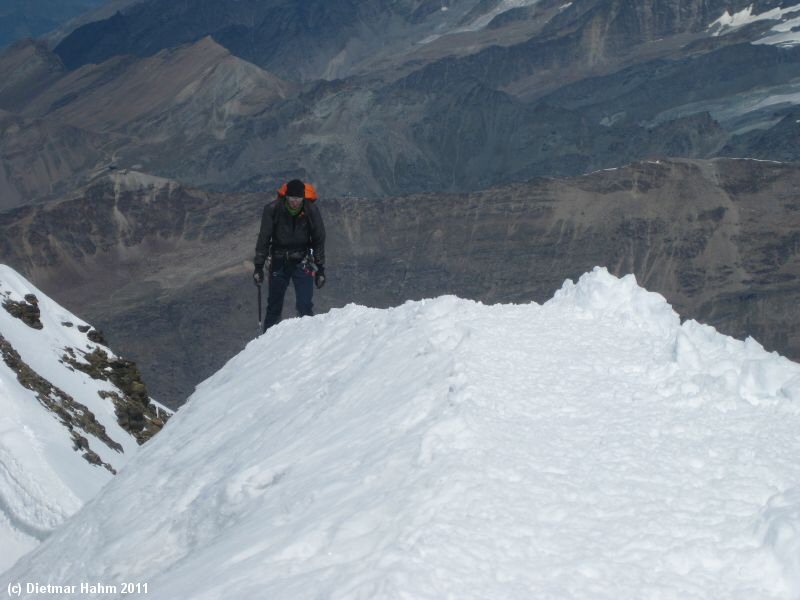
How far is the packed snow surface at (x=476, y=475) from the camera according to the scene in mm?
6117

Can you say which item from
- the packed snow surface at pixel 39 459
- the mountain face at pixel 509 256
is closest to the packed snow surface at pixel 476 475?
the packed snow surface at pixel 39 459

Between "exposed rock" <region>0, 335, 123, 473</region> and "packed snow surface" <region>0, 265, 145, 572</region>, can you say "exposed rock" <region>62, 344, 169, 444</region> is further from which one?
"exposed rock" <region>0, 335, 123, 473</region>

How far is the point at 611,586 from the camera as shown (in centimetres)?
601

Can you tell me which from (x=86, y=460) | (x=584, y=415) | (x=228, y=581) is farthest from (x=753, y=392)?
(x=86, y=460)

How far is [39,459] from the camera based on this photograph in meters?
12.1

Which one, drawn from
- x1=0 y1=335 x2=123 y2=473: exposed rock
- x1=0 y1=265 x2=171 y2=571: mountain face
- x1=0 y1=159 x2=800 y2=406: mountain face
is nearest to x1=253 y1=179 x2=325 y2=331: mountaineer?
x1=0 y1=335 x2=123 y2=473: exposed rock

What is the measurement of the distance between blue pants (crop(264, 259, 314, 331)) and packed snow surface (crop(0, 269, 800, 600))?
429cm

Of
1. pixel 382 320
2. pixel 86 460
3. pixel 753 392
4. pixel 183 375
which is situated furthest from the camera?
pixel 183 375

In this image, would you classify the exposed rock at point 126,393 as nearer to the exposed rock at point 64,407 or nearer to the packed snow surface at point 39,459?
the packed snow surface at point 39,459

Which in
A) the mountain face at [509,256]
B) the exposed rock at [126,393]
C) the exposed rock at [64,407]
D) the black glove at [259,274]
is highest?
the black glove at [259,274]

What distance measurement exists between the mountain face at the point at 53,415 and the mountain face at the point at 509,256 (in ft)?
304

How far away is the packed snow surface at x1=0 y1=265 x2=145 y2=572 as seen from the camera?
11227 mm

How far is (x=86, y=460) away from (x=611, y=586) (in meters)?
8.50

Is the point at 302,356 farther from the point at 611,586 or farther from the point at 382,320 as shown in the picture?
the point at 611,586
